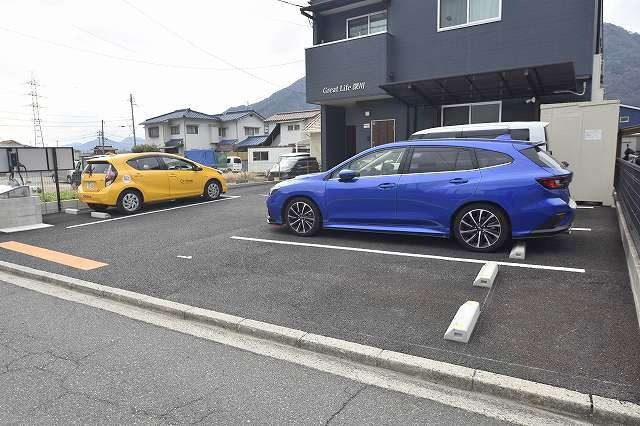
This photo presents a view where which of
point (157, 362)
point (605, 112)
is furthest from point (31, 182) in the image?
point (605, 112)

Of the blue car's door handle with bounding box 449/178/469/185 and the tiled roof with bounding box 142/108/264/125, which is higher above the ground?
the tiled roof with bounding box 142/108/264/125

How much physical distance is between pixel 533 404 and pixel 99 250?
6640mm

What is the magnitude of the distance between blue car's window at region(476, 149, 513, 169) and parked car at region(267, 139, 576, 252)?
1 cm

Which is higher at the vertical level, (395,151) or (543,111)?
(543,111)

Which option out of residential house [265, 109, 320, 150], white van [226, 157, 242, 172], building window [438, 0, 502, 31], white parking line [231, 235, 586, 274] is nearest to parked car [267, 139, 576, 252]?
white parking line [231, 235, 586, 274]

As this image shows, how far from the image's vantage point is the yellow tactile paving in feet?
20.7

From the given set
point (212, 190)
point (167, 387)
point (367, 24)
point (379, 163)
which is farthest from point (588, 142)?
point (167, 387)

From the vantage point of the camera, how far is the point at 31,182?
11578 millimetres

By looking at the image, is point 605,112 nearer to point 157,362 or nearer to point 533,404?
point 533,404

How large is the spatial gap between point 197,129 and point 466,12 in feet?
145

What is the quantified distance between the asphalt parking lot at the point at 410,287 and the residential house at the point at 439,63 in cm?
501

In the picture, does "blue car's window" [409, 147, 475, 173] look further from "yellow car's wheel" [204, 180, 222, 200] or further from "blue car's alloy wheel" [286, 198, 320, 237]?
"yellow car's wheel" [204, 180, 222, 200]

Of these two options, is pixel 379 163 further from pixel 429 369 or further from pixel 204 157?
pixel 204 157

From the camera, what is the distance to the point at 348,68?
15062 mm
